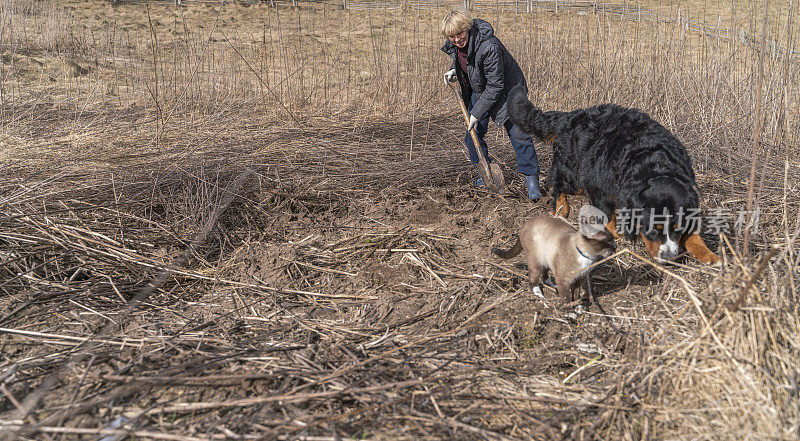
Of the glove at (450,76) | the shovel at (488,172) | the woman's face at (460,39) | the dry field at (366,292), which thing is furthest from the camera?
the glove at (450,76)

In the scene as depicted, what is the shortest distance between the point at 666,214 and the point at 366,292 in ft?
6.16

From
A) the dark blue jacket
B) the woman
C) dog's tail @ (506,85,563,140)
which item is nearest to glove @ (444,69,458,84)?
the woman

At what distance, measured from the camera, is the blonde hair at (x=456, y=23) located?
175 inches

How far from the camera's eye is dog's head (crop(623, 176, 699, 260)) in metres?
3.16

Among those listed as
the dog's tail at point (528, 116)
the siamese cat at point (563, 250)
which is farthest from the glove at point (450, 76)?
the siamese cat at point (563, 250)

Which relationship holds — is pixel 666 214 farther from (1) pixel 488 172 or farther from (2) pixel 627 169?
(1) pixel 488 172

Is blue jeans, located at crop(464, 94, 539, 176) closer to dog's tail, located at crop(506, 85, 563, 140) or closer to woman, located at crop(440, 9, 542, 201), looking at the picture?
→ woman, located at crop(440, 9, 542, 201)

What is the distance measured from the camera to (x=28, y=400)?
2320 mm

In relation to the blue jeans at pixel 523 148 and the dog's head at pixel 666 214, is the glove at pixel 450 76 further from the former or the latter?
the dog's head at pixel 666 214

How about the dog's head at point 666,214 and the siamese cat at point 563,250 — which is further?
the dog's head at point 666,214

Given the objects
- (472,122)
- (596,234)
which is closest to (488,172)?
(472,122)

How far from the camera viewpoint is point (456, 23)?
4.44m

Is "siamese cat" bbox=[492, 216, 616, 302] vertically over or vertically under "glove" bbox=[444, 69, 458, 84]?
under

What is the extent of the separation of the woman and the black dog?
0.23m
